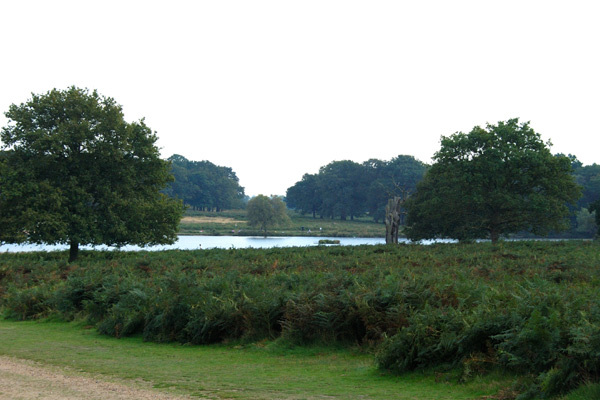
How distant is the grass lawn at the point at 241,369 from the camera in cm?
825

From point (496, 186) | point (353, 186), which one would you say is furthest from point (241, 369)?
point (353, 186)

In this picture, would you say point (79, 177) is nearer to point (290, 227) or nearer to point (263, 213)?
point (263, 213)

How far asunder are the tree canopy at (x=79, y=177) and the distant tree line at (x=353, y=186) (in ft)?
339

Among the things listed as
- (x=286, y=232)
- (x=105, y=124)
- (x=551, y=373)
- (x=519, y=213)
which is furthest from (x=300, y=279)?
(x=286, y=232)

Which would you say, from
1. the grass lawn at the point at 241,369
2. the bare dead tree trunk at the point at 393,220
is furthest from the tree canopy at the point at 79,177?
the bare dead tree trunk at the point at 393,220

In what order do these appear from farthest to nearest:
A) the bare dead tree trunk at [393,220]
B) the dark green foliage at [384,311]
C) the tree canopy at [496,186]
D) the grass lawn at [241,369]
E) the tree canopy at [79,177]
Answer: the bare dead tree trunk at [393,220], the tree canopy at [496,186], the tree canopy at [79,177], the grass lawn at [241,369], the dark green foliage at [384,311]

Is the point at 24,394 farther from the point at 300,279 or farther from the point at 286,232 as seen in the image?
the point at 286,232

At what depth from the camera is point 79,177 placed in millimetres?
33938

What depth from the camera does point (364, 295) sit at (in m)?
11.9

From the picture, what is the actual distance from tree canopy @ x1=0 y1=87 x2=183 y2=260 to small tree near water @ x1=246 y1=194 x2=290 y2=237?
265ft

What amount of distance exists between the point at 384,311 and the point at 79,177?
26.9 metres

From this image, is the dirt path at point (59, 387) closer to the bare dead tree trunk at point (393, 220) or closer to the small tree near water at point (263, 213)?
the bare dead tree trunk at point (393, 220)

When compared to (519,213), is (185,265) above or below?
below

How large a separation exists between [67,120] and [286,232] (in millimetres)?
90955
